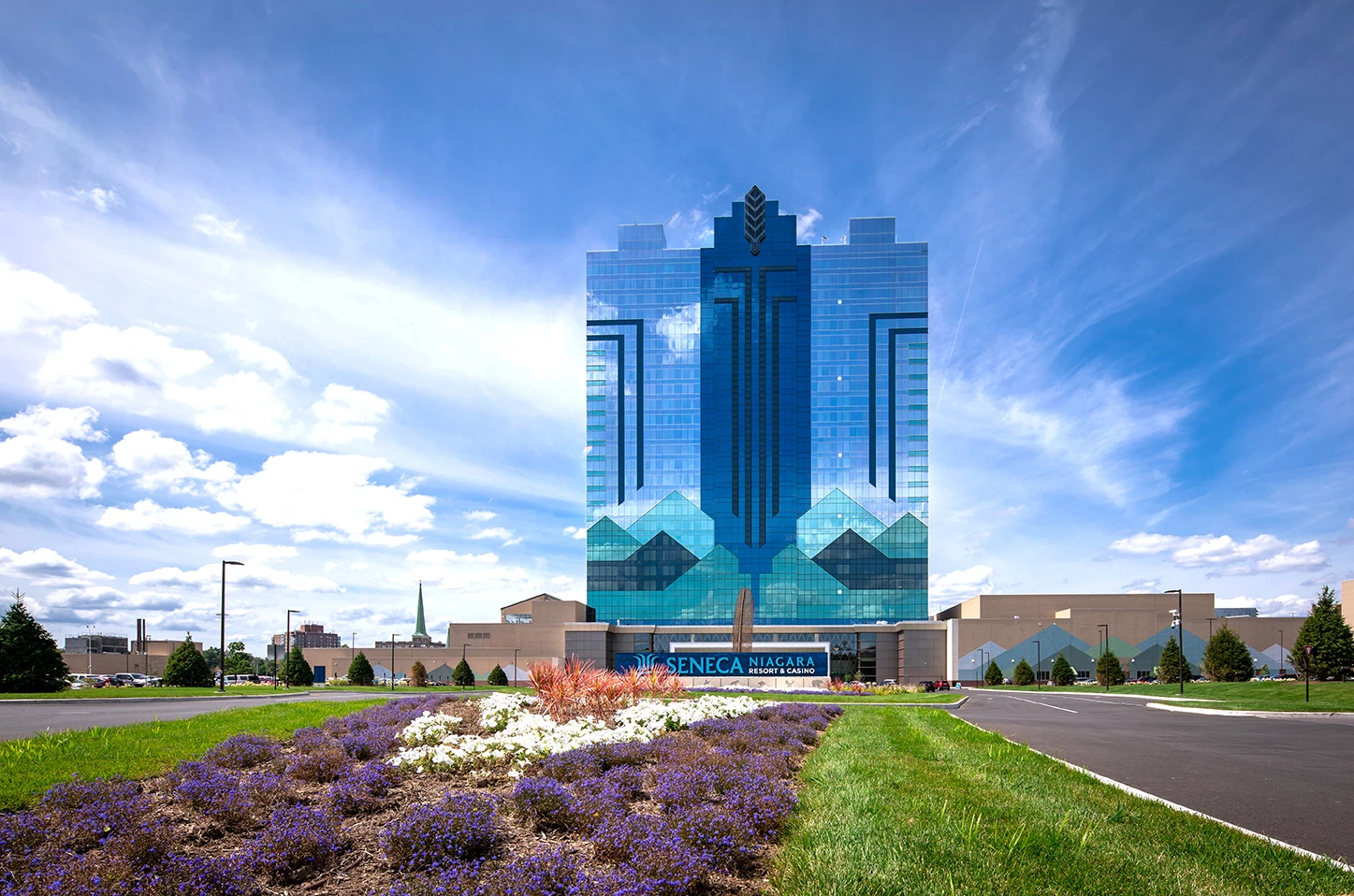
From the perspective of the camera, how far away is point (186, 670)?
4903 centimetres

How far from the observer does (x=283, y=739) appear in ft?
38.6

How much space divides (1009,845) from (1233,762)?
1028cm

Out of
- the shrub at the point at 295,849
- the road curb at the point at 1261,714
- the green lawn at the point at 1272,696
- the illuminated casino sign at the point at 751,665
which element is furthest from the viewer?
the illuminated casino sign at the point at 751,665

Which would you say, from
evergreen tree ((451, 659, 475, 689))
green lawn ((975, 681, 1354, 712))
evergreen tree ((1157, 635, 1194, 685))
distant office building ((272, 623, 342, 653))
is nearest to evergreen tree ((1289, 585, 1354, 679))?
green lawn ((975, 681, 1354, 712))

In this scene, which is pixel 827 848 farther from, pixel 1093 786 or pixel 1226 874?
pixel 1093 786

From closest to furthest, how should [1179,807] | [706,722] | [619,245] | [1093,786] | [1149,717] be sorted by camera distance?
[1179,807], [1093,786], [706,722], [1149,717], [619,245]

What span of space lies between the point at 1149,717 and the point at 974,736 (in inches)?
599

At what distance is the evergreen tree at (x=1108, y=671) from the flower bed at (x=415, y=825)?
6783 centimetres

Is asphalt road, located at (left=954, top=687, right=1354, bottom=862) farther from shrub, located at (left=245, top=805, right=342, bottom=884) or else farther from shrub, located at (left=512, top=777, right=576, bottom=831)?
shrub, located at (left=245, top=805, right=342, bottom=884)

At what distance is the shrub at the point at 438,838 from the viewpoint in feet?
17.6

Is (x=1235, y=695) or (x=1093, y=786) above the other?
(x=1093, y=786)

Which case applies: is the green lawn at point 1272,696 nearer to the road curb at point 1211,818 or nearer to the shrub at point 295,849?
the road curb at point 1211,818

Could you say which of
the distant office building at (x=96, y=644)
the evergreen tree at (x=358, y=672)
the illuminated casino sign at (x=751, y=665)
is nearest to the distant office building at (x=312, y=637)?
the distant office building at (x=96, y=644)

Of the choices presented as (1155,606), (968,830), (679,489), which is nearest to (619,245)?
(679,489)
